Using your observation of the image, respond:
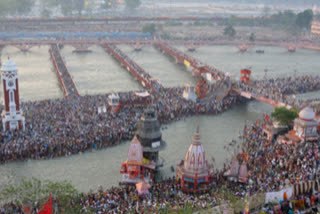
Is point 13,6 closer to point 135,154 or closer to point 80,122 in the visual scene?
point 80,122

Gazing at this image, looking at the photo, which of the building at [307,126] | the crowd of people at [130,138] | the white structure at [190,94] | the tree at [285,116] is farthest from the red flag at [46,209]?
the white structure at [190,94]

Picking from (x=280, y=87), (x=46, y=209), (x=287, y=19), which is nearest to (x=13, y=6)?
(x=287, y=19)

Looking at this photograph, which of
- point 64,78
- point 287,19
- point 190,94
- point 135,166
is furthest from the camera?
point 287,19

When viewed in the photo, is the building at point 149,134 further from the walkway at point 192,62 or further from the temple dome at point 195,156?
the walkway at point 192,62

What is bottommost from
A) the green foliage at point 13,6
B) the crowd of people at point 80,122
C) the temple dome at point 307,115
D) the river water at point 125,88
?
the river water at point 125,88

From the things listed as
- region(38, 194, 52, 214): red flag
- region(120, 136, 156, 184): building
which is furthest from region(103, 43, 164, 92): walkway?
region(38, 194, 52, 214): red flag

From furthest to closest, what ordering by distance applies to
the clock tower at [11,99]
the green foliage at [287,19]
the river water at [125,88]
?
the green foliage at [287,19]
the clock tower at [11,99]
the river water at [125,88]

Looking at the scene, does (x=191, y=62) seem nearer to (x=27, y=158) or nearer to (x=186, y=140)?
(x=186, y=140)
